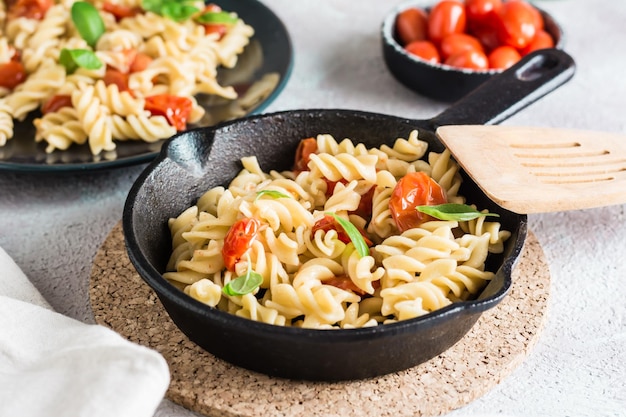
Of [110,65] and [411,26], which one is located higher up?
[411,26]

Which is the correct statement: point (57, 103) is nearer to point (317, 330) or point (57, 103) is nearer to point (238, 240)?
point (238, 240)

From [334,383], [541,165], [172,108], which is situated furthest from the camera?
[172,108]

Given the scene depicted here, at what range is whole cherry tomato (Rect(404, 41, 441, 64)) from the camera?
131 inches

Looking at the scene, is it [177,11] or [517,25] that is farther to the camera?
[177,11]

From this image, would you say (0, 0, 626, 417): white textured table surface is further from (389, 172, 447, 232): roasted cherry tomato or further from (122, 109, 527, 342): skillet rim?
(389, 172, 447, 232): roasted cherry tomato

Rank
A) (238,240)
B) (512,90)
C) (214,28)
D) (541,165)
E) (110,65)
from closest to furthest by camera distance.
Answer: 1. (238,240)
2. (541,165)
3. (512,90)
4. (110,65)
5. (214,28)

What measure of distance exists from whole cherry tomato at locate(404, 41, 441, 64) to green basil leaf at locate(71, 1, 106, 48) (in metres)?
1.29

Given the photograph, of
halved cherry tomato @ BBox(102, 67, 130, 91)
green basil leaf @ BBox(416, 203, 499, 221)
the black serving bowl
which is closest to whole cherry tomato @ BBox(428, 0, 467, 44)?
the black serving bowl

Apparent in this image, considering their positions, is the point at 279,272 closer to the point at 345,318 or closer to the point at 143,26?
the point at 345,318

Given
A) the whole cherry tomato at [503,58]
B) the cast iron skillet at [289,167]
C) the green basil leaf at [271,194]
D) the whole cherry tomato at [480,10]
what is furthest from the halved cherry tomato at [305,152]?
the whole cherry tomato at [480,10]

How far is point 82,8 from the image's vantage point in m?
3.28

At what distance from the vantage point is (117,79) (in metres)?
3.08

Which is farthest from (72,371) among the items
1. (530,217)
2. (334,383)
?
(530,217)

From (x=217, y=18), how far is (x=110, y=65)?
55 cm
